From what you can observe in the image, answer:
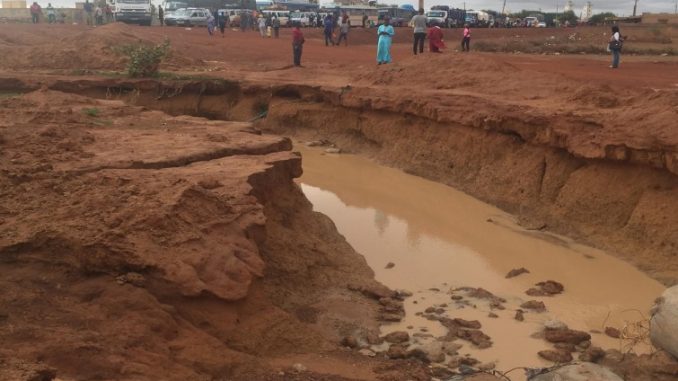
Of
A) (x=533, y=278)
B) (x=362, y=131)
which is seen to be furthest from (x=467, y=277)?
(x=362, y=131)

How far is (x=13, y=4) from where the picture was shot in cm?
4456

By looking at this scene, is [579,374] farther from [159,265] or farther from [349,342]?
[159,265]

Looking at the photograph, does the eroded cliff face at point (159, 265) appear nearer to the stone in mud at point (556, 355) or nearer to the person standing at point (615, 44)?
the stone in mud at point (556, 355)

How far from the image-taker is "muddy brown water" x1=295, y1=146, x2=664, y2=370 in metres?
6.63

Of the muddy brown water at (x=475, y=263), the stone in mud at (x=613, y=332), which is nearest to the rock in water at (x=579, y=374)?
the muddy brown water at (x=475, y=263)

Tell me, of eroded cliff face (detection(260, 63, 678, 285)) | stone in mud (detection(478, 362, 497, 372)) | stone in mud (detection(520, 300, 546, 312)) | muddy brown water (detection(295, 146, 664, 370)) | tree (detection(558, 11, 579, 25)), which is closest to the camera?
stone in mud (detection(478, 362, 497, 372))

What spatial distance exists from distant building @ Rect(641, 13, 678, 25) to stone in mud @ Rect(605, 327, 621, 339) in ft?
129

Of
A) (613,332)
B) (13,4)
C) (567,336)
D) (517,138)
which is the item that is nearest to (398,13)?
(13,4)

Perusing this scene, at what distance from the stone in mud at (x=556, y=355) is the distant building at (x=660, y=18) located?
132ft

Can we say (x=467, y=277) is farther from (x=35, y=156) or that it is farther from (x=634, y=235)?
(x=35, y=156)

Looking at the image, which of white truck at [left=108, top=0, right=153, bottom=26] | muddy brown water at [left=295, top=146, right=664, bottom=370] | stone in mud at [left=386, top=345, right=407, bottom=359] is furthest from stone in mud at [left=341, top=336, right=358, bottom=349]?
white truck at [left=108, top=0, right=153, bottom=26]

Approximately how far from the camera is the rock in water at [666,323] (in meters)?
4.85

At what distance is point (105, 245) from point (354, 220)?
565cm

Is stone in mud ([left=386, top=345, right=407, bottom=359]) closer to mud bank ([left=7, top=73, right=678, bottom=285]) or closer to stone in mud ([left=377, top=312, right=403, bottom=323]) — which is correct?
stone in mud ([left=377, top=312, right=403, bottom=323])
